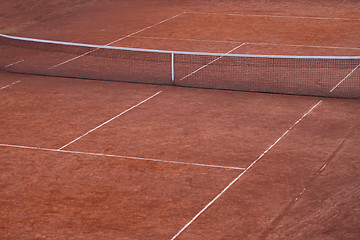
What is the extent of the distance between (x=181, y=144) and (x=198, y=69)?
506cm

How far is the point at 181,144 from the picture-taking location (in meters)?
12.0

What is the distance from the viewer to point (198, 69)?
16766 mm

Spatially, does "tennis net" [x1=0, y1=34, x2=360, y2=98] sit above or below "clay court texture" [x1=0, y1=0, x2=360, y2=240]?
above

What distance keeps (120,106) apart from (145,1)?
12.6m

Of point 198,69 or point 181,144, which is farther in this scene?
point 198,69

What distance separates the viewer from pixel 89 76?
1655 centimetres

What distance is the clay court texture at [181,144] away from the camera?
9102 millimetres

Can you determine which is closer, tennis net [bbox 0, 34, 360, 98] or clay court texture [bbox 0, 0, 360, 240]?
clay court texture [bbox 0, 0, 360, 240]

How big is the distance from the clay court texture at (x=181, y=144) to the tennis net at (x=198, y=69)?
69 mm

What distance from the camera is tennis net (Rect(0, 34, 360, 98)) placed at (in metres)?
15.2

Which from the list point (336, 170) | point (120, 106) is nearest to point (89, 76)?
point (120, 106)

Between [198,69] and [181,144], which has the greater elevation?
[198,69]

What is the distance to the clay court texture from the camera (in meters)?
9.10

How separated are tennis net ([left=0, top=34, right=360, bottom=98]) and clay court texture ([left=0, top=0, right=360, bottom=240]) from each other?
7cm
